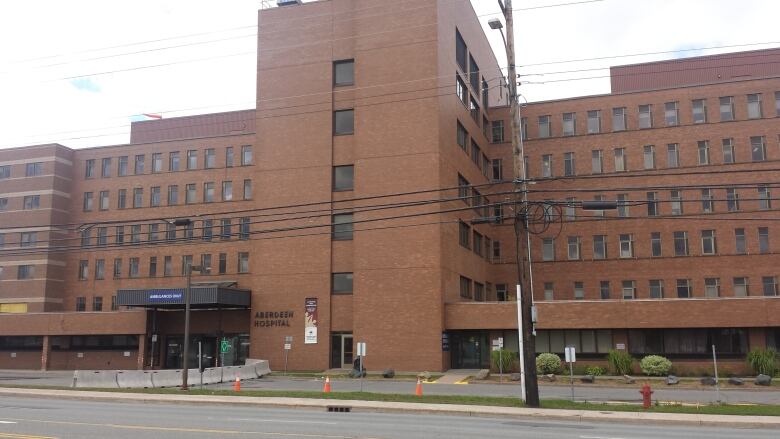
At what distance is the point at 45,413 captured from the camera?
69.3 ft

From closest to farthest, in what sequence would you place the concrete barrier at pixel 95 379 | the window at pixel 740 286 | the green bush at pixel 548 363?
the concrete barrier at pixel 95 379 → the green bush at pixel 548 363 → the window at pixel 740 286

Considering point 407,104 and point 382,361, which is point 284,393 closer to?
point 382,361

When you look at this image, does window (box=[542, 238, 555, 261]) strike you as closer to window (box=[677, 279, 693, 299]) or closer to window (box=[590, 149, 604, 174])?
window (box=[590, 149, 604, 174])

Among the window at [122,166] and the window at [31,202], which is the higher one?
the window at [122,166]

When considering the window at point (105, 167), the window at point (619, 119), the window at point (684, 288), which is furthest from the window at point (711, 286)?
the window at point (105, 167)

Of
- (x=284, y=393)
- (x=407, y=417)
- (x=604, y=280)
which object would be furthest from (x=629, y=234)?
(x=407, y=417)

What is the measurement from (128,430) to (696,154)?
5066cm

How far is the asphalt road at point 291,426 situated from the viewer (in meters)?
15.9

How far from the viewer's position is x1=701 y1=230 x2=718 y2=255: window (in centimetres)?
5506

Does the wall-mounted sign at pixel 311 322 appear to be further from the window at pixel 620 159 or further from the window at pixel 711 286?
the window at pixel 711 286

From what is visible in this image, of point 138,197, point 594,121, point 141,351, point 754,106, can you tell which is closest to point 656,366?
point 594,121

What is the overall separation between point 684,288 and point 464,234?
62.3 feet

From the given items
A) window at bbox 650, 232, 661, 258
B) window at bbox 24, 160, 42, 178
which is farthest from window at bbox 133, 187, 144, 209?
window at bbox 650, 232, 661, 258

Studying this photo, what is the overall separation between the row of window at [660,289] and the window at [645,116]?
12666 mm
